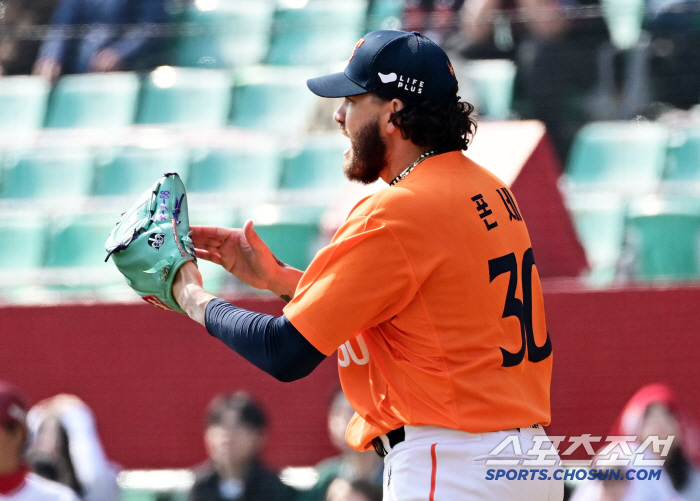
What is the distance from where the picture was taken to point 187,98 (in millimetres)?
5949

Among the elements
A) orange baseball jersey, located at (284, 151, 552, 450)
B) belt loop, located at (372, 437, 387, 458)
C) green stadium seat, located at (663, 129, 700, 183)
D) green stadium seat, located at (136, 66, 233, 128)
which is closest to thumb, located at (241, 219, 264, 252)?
orange baseball jersey, located at (284, 151, 552, 450)

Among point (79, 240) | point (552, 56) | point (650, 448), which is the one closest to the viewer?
point (650, 448)

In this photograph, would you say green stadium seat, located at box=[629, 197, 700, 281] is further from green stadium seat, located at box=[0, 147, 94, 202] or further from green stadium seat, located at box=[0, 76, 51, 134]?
green stadium seat, located at box=[0, 76, 51, 134]

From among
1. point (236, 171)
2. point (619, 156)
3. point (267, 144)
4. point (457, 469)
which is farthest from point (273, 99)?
point (457, 469)

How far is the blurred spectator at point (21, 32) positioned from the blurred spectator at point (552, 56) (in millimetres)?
2772

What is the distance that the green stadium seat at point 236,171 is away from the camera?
5348 mm

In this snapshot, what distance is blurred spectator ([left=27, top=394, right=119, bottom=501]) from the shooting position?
12.8ft

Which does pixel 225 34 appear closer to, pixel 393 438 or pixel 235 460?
pixel 235 460

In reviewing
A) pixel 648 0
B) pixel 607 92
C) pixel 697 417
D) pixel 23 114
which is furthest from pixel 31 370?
pixel 648 0

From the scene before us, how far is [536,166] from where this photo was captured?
4.18 meters

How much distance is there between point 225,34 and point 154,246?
406 cm

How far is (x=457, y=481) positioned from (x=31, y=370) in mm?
2849

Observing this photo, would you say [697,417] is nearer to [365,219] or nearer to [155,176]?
[365,219]

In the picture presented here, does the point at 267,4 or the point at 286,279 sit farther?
the point at 267,4
